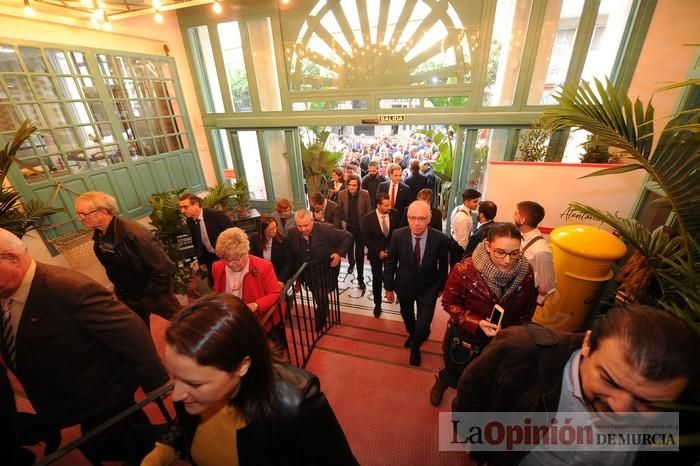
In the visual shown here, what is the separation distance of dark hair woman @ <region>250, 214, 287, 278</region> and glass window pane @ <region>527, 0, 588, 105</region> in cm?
513

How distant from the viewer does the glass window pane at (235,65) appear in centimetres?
633

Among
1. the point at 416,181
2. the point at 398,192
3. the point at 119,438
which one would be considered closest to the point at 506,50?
the point at 416,181

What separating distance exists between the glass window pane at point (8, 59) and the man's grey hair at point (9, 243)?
4659 mm

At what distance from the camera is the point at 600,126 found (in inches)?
77.8

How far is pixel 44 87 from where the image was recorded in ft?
14.7

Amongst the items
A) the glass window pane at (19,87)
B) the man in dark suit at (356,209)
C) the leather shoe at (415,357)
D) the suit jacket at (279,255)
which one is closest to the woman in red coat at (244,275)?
the suit jacket at (279,255)

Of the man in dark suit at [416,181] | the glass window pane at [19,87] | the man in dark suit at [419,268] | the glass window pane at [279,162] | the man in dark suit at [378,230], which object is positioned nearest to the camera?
the man in dark suit at [419,268]

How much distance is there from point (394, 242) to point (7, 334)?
2944 mm

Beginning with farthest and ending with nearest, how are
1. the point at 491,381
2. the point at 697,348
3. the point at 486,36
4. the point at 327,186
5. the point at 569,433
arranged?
the point at 327,186 → the point at 486,36 → the point at 491,381 → the point at 569,433 → the point at 697,348

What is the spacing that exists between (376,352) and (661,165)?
9.60 ft

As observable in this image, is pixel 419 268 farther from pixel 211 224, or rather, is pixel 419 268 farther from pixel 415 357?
pixel 211 224

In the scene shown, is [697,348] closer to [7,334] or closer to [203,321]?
[203,321]

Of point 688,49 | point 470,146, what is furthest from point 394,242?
point 688,49

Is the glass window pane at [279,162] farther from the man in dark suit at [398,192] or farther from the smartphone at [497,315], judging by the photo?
the smartphone at [497,315]
